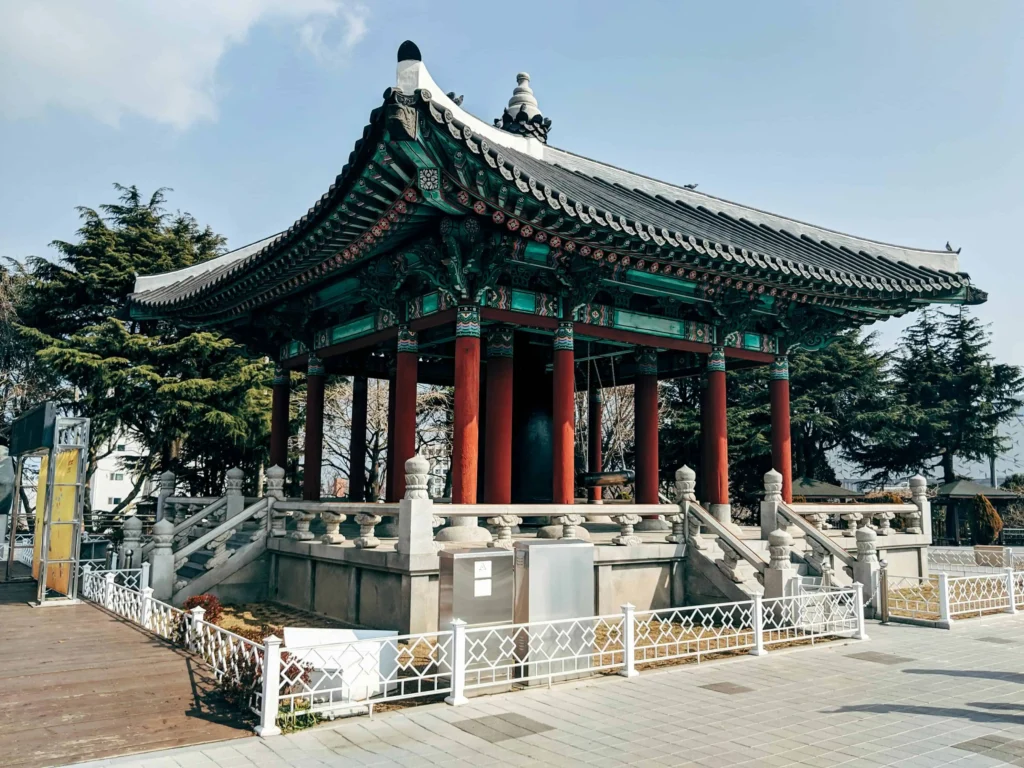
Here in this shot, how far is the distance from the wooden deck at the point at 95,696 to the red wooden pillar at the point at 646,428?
33.2 feet

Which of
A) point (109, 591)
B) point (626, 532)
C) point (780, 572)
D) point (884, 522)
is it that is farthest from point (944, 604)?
point (109, 591)

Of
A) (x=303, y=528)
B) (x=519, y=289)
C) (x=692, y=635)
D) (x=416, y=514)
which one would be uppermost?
(x=519, y=289)

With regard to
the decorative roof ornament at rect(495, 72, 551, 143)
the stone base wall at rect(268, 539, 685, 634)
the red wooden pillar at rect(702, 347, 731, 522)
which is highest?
the decorative roof ornament at rect(495, 72, 551, 143)

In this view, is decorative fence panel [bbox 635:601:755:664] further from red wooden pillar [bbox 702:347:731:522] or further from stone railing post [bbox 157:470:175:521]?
stone railing post [bbox 157:470:175:521]

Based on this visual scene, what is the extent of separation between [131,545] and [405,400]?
19.6ft

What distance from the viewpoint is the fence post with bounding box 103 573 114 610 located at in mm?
13711

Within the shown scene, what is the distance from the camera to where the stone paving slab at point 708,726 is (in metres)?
6.54

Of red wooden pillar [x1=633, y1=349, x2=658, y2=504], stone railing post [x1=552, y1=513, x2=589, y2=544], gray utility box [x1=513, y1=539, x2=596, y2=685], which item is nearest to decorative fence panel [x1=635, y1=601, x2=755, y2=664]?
gray utility box [x1=513, y1=539, x2=596, y2=685]

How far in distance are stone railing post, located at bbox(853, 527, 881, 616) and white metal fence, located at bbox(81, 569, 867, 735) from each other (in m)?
1.39

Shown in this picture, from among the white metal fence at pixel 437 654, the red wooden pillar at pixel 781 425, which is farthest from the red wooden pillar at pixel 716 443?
the white metal fence at pixel 437 654

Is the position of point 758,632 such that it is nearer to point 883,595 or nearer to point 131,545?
point 883,595

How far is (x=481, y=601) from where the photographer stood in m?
9.39

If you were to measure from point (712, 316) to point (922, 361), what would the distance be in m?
33.0

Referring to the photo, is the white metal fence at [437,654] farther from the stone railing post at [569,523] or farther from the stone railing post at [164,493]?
the stone railing post at [164,493]
